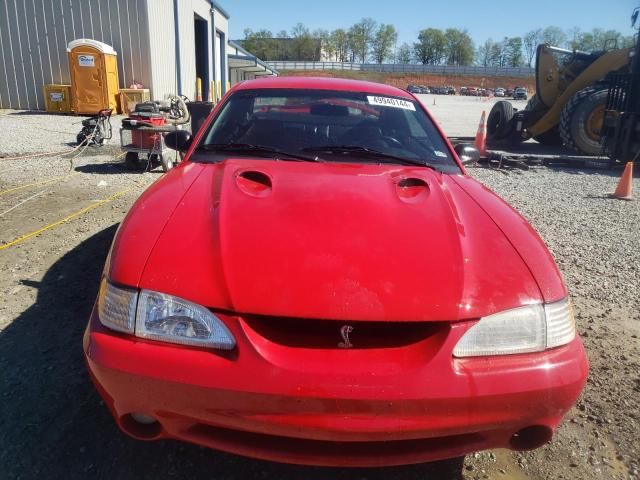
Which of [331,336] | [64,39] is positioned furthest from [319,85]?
[64,39]

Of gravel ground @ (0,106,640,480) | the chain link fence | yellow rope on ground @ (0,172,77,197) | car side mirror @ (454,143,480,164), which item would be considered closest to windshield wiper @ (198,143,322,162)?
car side mirror @ (454,143,480,164)

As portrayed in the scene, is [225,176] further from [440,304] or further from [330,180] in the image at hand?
[440,304]

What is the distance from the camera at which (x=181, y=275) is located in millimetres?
1618

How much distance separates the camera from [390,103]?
3.12m

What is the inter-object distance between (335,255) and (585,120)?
10358 mm

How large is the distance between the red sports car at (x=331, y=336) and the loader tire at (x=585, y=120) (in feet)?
31.8

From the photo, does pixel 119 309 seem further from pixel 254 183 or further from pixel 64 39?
pixel 64 39

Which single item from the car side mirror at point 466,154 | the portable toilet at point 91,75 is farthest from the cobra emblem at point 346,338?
the portable toilet at point 91,75

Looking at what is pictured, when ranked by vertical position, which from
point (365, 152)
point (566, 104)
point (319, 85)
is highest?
point (319, 85)

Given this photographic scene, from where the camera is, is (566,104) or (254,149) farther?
(566,104)

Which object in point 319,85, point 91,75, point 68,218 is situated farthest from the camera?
point 91,75

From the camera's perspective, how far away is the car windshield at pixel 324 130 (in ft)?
8.75

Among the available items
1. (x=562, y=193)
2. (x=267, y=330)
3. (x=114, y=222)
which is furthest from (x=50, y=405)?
(x=562, y=193)

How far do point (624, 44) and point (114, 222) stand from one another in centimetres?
1328
